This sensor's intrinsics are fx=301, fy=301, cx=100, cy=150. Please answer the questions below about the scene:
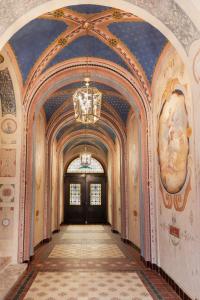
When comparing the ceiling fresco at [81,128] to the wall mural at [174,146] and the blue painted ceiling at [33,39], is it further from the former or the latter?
the wall mural at [174,146]

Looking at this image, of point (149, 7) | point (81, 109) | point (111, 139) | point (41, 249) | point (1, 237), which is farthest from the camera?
point (111, 139)

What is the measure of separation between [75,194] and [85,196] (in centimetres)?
73

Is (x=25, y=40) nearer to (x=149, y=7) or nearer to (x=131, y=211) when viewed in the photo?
(x=149, y=7)

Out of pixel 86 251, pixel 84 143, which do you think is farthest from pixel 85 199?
pixel 86 251

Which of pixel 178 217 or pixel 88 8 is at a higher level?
pixel 88 8

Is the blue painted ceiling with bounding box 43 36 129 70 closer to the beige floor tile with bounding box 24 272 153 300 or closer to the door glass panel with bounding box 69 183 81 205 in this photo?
the beige floor tile with bounding box 24 272 153 300

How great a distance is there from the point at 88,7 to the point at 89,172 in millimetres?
15824

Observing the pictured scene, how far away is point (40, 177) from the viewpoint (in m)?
10.8

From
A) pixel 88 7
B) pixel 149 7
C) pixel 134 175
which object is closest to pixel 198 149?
pixel 149 7

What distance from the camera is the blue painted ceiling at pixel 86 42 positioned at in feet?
21.0

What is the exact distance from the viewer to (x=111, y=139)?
1551 centimetres

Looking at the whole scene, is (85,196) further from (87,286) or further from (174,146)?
(174,146)

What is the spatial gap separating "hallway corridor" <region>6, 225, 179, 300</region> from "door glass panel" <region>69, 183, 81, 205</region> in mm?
11547

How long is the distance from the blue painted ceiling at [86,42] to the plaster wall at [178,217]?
1.31 ft
